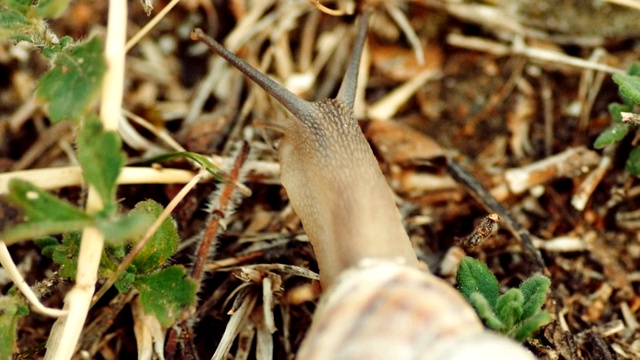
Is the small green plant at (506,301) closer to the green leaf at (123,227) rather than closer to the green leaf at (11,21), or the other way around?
the green leaf at (123,227)

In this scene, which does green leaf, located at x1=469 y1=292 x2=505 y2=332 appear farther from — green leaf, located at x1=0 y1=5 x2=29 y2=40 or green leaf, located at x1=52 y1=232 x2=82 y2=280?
green leaf, located at x1=0 y1=5 x2=29 y2=40

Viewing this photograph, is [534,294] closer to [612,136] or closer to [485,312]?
[485,312]

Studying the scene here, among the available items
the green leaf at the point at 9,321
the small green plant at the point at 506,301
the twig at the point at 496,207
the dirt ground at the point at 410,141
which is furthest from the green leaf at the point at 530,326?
the green leaf at the point at 9,321

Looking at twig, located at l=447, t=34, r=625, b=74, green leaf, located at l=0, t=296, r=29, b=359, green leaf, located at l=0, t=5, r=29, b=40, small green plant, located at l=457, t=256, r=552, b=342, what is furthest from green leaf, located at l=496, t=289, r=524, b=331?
green leaf, located at l=0, t=5, r=29, b=40

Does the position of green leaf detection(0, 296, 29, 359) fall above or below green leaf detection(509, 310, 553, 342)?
above

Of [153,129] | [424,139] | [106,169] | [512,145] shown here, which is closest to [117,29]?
[106,169]

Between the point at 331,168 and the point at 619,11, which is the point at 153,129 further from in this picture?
the point at 619,11
